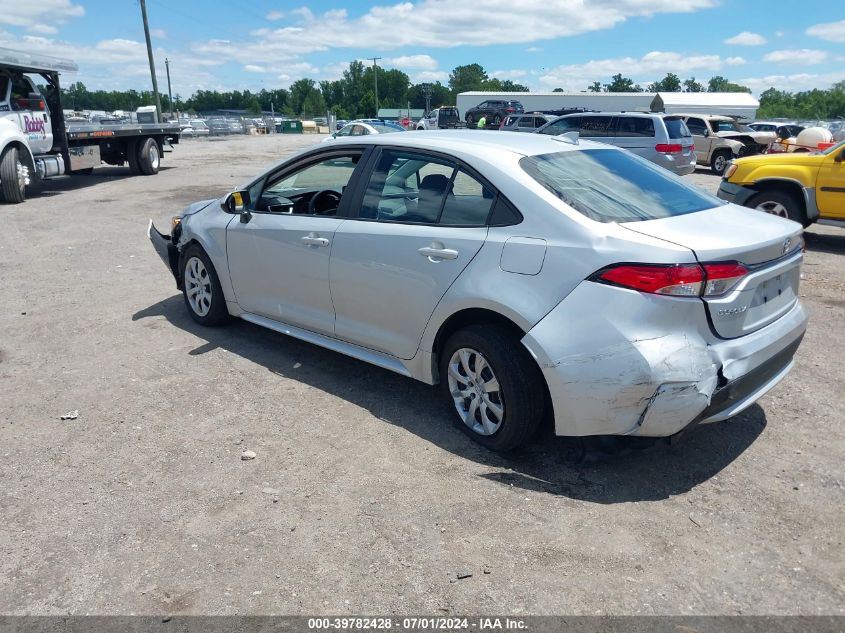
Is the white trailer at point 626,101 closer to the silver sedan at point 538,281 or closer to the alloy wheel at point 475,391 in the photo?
the silver sedan at point 538,281

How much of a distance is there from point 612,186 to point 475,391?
139 cm

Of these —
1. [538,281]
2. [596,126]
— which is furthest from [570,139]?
[596,126]

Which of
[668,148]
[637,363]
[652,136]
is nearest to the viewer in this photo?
[637,363]

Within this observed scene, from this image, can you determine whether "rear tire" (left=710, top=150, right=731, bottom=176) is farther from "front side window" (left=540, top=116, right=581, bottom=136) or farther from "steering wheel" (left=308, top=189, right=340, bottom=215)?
"steering wheel" (left=308, top=189, right=340, bottom=215)

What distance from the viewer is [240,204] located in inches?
201

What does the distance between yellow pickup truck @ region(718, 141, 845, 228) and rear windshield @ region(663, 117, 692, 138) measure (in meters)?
7.67

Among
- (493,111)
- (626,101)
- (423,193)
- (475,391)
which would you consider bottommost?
(475,391)

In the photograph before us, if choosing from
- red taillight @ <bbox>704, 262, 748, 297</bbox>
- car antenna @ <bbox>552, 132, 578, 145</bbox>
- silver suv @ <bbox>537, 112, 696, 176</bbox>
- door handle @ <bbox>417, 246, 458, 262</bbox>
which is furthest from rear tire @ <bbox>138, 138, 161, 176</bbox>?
red taillight @ <bbox>704, 262, 748, 297</bbox>

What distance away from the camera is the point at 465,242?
3.62 m

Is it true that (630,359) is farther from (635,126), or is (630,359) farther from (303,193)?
(635,126)

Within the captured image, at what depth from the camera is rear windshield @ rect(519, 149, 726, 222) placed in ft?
11.3

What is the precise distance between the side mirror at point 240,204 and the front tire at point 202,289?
1.99ft

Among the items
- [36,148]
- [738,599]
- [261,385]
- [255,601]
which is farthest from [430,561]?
[36,148]

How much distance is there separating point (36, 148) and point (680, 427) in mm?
15680
